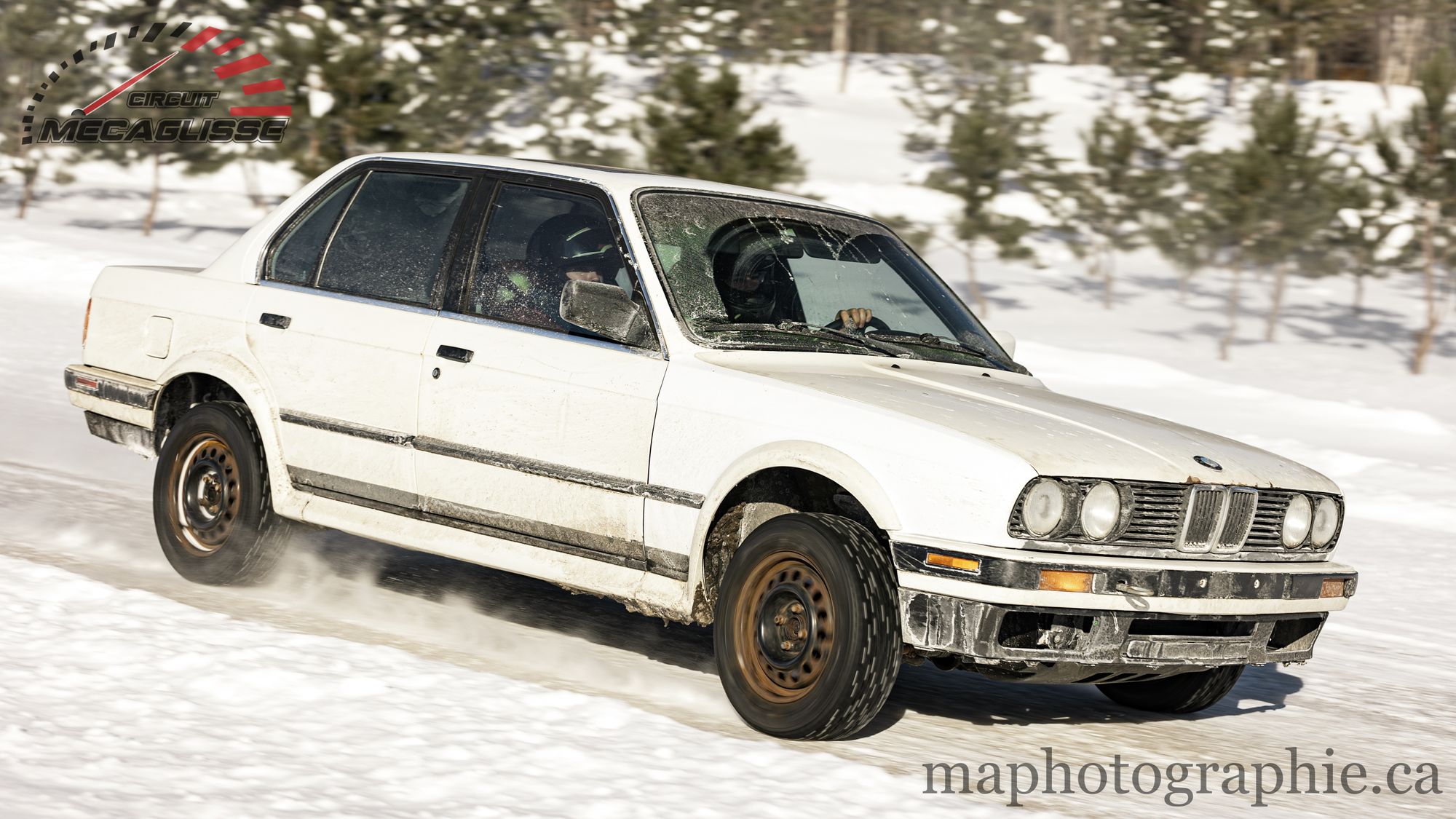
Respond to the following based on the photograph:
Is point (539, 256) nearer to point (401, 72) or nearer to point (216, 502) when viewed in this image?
point (216, 502)

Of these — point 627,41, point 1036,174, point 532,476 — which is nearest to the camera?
point 532,476

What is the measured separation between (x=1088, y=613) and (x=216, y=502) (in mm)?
3665

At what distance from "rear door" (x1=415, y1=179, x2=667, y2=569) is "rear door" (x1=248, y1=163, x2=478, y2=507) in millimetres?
148

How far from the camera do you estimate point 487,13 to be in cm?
3819

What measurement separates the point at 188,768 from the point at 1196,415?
1340cm

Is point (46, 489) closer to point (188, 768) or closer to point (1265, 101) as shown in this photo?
point (188, 768)

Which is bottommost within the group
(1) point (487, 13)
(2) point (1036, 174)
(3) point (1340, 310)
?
(3) point (1340, 310)

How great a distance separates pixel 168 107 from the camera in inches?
1126

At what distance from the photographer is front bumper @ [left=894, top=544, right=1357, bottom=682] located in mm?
4609

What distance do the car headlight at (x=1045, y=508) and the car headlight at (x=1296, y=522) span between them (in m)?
1.04

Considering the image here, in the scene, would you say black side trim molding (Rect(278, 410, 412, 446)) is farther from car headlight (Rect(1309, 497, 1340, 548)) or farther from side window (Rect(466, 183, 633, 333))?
car headlight (Rect(1309, 497, 1340, 548))

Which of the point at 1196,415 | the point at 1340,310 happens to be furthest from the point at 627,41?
the point at 1196,415

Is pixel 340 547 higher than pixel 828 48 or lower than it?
lower

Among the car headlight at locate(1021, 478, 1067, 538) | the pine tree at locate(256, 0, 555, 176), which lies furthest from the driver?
the pine tree at locate(256, 0, 555, 176)
